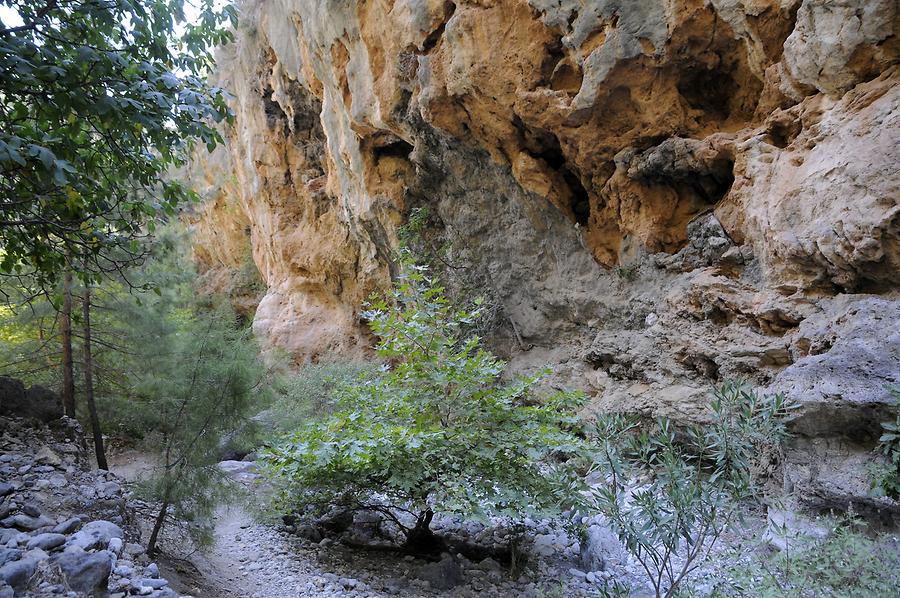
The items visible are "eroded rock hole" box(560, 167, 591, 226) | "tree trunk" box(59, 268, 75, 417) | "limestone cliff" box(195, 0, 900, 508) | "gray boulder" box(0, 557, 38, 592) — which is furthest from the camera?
"eroded rock hole" box(560, 167, 591, 226)

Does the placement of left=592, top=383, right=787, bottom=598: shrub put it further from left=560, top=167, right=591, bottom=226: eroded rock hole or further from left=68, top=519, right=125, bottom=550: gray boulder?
left=560, top=167, right=591, bottom=226: eroded rock hole

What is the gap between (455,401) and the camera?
5.18 metres

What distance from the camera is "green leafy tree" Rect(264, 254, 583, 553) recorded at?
4.66 m

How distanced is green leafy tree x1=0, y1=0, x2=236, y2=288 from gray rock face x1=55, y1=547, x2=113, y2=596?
6.27 feet

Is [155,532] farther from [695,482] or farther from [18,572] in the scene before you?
[695,482]

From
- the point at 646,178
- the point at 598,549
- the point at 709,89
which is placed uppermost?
the point at 709,89

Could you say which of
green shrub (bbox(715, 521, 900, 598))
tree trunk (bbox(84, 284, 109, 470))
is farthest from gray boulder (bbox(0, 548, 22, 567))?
tree trunk (bbox(84, 284, 109, 470))

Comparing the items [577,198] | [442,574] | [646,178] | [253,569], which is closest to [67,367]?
[253,569]

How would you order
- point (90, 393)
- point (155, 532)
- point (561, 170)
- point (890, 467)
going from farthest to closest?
point (561, 170)
point (90, 393)
point (155, 532)
point (890, 467)

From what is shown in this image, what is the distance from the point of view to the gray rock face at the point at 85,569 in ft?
9.29

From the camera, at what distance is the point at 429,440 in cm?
471

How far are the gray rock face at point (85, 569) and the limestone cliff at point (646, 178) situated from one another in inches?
202

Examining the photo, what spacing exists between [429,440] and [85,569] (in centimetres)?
256

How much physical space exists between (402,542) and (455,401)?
7.25 ft
